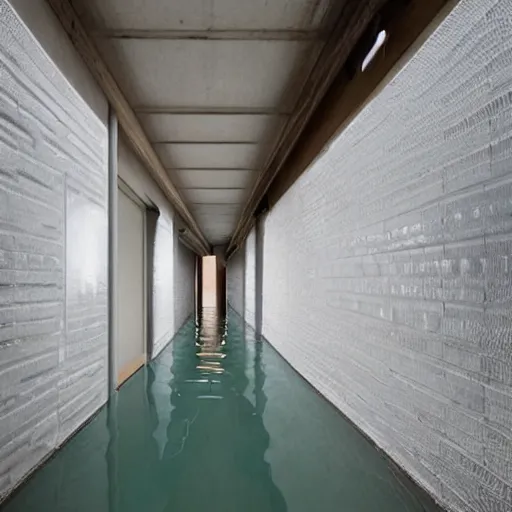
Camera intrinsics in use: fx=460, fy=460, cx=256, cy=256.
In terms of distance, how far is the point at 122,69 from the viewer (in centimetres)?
294

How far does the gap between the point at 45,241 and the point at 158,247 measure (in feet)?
12.2

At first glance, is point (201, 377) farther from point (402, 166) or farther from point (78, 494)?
point (402, 166)

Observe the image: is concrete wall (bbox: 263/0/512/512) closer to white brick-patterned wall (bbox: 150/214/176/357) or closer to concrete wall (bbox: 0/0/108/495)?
concrete wall (bbox: 0/0/108/495)

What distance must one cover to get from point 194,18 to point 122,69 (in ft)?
2.52

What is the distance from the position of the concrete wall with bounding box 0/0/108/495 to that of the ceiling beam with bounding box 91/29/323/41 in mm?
278

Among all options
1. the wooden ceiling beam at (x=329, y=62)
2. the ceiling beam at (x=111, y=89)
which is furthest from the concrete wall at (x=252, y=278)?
the wooden ceiling beam at (x=329, y=62)

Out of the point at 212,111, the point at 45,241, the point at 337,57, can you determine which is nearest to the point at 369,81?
the point at 337,57

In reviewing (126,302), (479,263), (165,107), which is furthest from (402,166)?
(126,302)

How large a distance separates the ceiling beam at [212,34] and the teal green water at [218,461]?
2.20m

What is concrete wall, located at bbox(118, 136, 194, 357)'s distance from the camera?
4.27 m

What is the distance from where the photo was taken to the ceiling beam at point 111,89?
2.26 meters

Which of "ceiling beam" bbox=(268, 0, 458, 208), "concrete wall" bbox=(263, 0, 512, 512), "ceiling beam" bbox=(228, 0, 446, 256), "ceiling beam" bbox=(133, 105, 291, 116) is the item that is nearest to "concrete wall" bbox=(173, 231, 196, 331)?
"ceiling beam" bbox=(228, 0, 446, 256)

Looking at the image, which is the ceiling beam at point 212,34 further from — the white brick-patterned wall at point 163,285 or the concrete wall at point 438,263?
the white brick-patterned wall at point 163,285

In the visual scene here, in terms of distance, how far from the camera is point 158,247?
19.2ft
